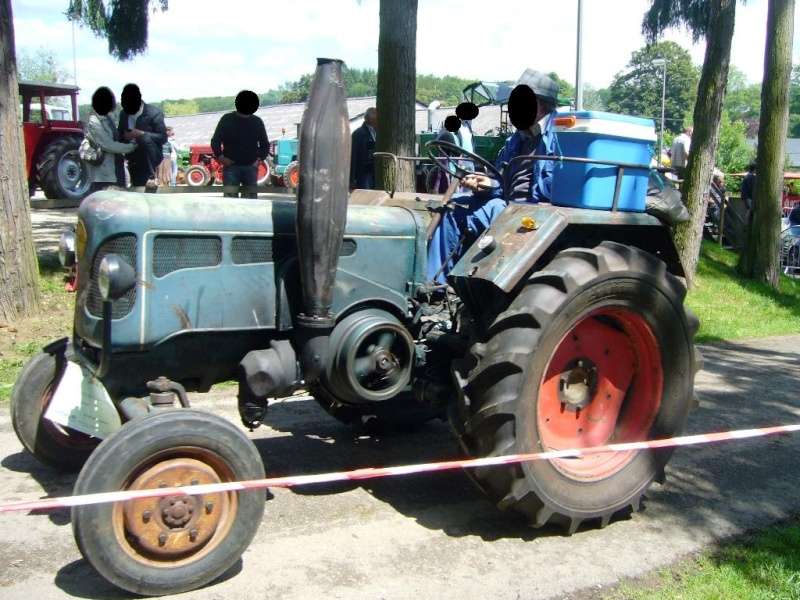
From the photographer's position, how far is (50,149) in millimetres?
15344

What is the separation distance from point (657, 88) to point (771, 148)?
7061 cm

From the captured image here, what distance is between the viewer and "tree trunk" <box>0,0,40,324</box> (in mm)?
6863

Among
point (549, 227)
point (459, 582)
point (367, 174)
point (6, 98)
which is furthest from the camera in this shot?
point (367, 174)

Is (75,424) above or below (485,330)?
below

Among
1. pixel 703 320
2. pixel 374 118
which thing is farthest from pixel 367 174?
pixel 703 320

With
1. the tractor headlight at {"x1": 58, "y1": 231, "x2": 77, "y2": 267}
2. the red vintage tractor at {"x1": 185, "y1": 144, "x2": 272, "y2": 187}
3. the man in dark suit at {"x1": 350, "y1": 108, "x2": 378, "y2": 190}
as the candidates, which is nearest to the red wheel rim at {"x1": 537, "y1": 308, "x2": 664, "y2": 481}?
the tractor headlight at {"x1": 58, "y1": 231, "x2": 77, "y2": 267}

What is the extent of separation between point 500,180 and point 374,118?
5019mm

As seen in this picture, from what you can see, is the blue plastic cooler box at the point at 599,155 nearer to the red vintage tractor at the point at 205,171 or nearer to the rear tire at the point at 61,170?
the rear tire at the point at 61,170

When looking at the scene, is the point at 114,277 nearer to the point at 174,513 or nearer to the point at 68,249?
the point at 68,249

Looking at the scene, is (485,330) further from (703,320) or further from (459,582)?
(703,320)

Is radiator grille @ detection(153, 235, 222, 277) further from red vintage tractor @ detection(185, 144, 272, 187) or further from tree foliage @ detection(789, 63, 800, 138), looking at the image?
tree foliage @ detection(789, 63, 800, 138)

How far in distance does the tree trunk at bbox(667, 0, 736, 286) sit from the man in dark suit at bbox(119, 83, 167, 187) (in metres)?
6.36

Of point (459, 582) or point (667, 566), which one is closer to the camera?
point (459, 582)

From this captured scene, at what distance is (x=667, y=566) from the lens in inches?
141
